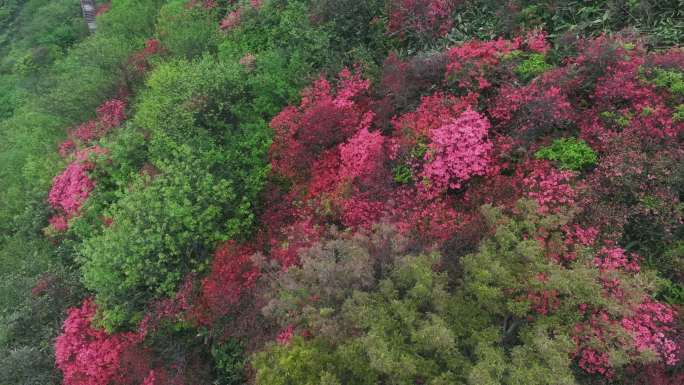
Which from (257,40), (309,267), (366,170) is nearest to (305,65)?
(257,40)

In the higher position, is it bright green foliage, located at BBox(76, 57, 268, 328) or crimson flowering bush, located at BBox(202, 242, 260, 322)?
bright green foliage, located at BBox(76, 57, 268, 328)

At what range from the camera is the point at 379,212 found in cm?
1184

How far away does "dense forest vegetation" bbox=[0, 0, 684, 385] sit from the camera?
8250 mm

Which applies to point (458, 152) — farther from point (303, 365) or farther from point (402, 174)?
point (303, 365)

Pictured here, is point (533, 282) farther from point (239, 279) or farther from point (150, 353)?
point (150, 353)

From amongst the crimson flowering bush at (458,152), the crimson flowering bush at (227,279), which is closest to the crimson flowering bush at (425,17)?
the crimson flowering bush at (458,152)

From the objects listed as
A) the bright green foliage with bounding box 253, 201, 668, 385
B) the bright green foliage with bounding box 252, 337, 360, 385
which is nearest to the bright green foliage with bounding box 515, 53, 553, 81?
the bright green foliage with bounding box 253, 201, 668, 385

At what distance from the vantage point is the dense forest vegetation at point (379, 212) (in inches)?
325

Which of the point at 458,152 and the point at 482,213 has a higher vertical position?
the point at 458,152

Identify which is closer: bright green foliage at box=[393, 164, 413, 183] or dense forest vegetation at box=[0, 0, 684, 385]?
dense forest vegetation at box=[0, 0, 684, 385]

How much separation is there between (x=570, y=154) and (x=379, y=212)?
498 cm

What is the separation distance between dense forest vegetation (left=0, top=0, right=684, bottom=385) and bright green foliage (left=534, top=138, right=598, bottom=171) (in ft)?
0.19

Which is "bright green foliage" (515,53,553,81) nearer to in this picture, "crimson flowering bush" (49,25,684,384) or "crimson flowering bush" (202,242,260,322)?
"crimson flowering bush" (49,25,684,384)

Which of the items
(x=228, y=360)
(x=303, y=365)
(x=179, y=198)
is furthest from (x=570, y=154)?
(x=179, y=198)
